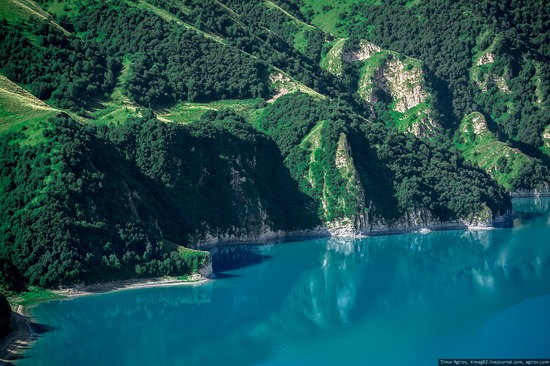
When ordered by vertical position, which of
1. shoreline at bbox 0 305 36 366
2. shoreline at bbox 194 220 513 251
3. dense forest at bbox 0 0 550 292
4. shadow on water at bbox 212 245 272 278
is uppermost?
dense forest at bbox 0 0 550 292

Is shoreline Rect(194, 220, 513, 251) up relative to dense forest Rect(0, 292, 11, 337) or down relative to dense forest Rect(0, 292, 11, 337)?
up

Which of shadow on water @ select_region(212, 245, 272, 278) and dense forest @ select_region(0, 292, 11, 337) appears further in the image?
shadow on water @ select_region(212, 245, 272, 278)

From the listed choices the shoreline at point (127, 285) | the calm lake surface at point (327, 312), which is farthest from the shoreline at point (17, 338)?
the shoreline at point (127, 285)

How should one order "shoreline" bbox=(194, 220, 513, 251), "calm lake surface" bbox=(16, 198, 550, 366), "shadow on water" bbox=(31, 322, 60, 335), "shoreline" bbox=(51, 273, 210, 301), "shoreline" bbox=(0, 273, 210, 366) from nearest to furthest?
"shoreline" bbox=(0, 273, 210, 366) < "calm lake surface" bbox=(16, 198, 550, 366) < "shadow on water" bbox=(31, 322, 60, 335) < "shoreline" bbox=(51, 273, 210, 301) < "shoreline" bbox=(194, 220, 513, 251)

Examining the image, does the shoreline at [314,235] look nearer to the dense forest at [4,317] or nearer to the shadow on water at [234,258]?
the shadow on water at [234,258]

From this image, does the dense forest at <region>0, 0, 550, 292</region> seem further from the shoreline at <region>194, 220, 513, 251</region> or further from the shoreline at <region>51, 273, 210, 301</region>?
the shoreline at <region>51, 273, 210, 301</region>

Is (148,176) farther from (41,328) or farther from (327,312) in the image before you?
(41,328)

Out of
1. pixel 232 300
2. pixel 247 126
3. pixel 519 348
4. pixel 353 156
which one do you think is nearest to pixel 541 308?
pixel 519 348

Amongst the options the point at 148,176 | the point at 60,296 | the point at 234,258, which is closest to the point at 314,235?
the point at 234,258

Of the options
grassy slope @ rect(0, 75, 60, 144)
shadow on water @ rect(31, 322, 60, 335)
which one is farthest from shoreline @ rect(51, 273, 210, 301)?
grassy slope @ rect(0, 75, 60, 144)
